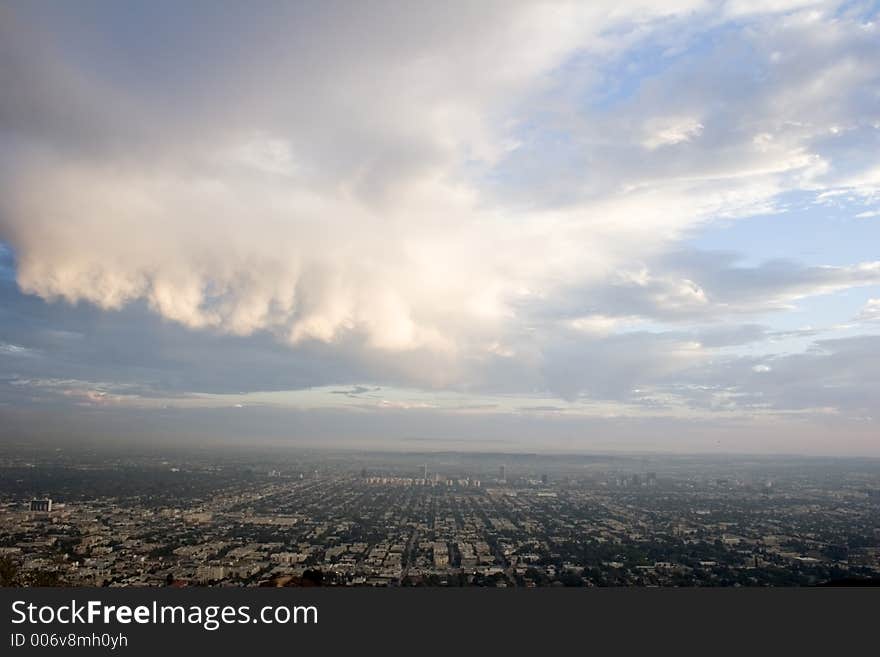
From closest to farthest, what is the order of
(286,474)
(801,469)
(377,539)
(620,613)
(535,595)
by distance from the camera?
(620,613)
(535,595)
(377,539)
(286,474)
(801,469)

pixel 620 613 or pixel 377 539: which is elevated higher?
Answer: pixel 620 613

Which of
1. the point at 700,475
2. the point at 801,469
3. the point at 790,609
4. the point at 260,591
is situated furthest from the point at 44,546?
the point at 801,469

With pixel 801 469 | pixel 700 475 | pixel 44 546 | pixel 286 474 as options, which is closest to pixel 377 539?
pixel 44 546

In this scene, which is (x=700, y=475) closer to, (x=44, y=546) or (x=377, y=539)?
(x=377, y=539)

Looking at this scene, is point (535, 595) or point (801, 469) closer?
point (535, 595)

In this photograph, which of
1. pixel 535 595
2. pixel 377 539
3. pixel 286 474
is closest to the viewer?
pixel 535 595

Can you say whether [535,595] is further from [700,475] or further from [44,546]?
[700,475]
